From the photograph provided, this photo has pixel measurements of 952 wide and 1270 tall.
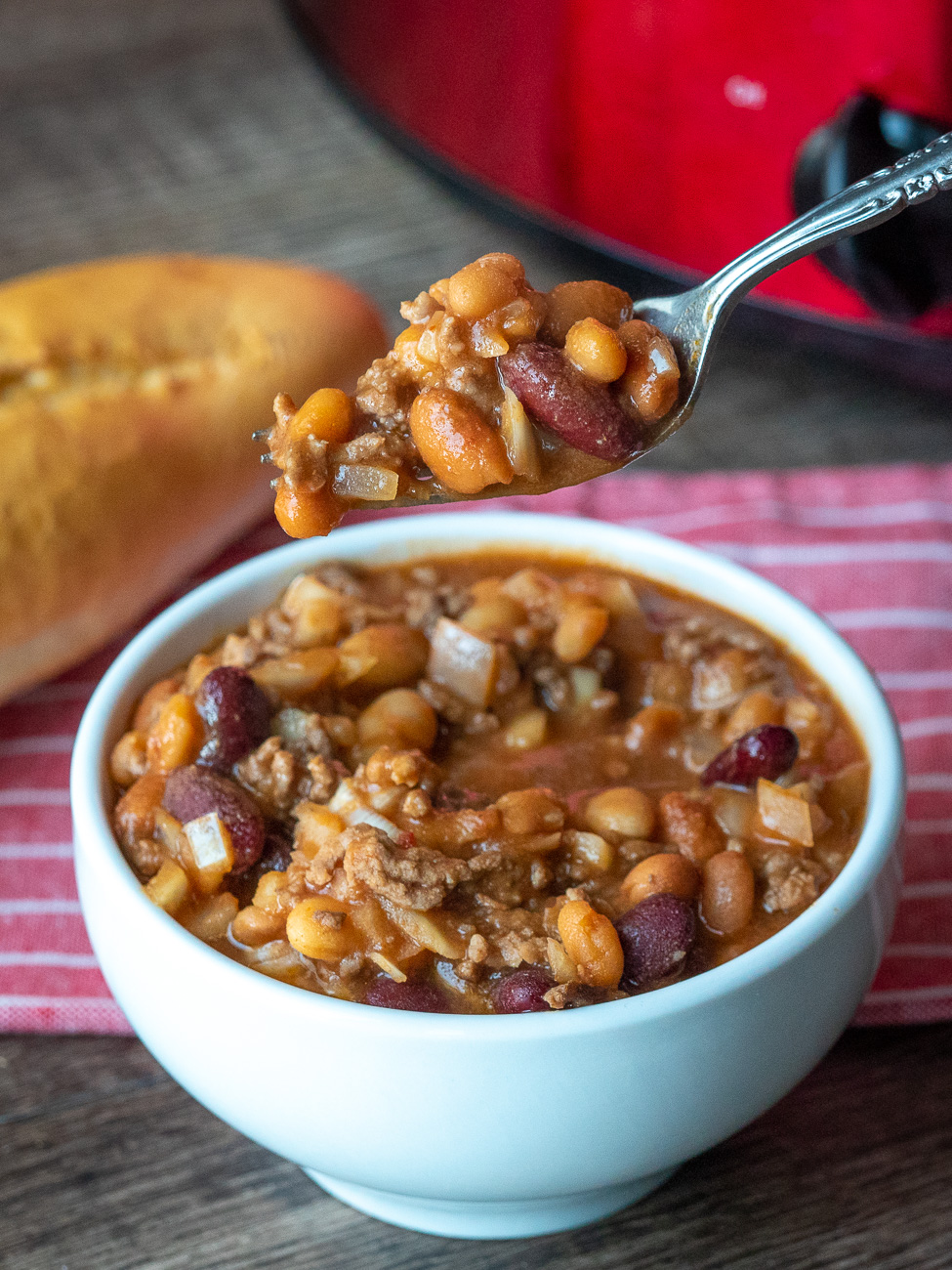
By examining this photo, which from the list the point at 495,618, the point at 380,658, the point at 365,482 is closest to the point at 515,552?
the point at 495,618

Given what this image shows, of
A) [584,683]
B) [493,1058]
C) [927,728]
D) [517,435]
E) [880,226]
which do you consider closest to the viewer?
[493,1058]

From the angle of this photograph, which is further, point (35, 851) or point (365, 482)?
point (35, 851)

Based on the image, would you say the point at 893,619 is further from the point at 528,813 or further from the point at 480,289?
the point at 480,289

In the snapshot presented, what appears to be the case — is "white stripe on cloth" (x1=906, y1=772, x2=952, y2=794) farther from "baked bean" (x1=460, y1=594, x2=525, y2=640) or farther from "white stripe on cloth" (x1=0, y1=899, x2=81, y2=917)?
"white stripe on cloth" (x1=0, y1=899, x2=81, y2=917)

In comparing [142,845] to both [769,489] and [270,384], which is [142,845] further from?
[769,489]

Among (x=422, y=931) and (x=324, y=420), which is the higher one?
(x=324, y=420)

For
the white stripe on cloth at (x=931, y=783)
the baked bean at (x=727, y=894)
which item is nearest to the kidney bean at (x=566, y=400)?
the baked bean at (x=727, y=894)
